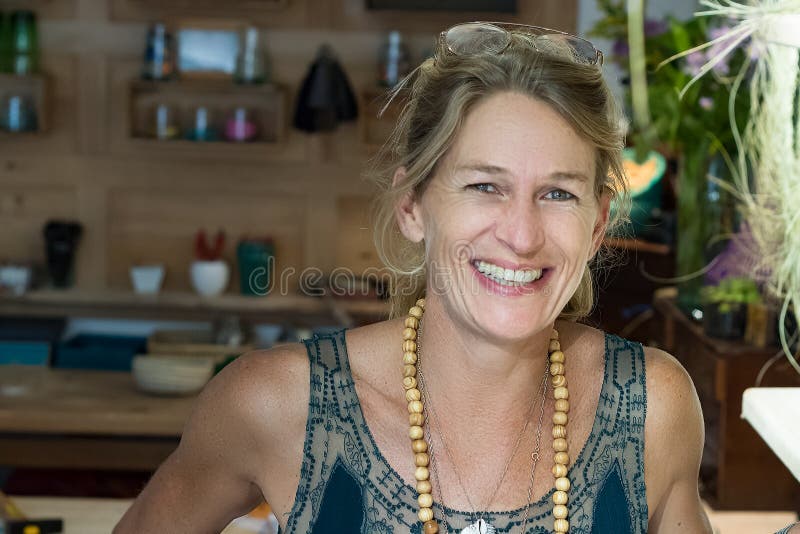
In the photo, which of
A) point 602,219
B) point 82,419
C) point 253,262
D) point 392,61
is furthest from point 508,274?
point 253,262

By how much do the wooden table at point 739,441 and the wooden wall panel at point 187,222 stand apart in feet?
8.10

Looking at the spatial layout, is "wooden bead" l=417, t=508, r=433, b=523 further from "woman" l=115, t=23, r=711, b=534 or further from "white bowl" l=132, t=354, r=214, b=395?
"white bowl" l=132, t=354, r=214, b=395

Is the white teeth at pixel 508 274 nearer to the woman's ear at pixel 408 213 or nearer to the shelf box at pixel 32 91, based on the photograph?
the woman's ear at pixel 408 213

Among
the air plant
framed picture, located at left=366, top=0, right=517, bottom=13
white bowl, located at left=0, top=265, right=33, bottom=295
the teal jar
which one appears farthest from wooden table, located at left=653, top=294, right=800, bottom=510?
white bowl, located at left=0, top=265, right=33, bottom=295

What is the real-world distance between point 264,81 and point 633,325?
1.90 metres

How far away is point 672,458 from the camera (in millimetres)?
1639

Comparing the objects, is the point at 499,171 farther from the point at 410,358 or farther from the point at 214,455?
the point at 214,455

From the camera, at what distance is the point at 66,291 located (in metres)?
Result: 5.11

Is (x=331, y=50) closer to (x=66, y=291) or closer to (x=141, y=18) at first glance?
(x=141, y=18)

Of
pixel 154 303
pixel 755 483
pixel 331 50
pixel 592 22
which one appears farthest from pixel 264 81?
pixel 755 483

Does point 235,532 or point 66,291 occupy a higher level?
point 235,532

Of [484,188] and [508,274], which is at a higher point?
[484,188]

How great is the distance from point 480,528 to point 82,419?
7.44 feet

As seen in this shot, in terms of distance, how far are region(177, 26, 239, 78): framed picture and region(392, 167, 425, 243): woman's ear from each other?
3460mm
